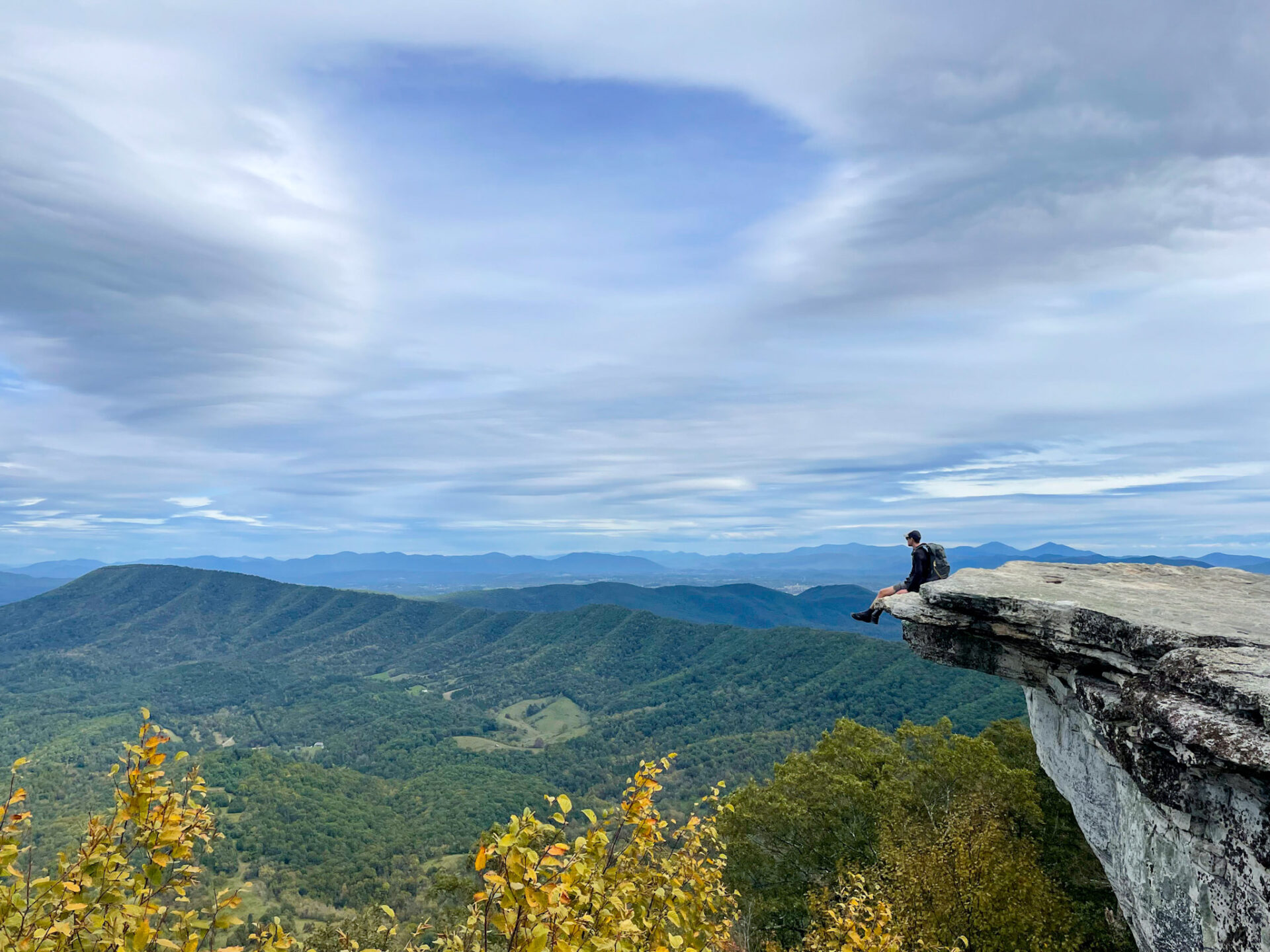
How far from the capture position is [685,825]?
33.3ft

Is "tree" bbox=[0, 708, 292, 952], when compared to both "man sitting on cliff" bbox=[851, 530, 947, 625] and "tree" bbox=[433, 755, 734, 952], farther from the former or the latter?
"man sitting on cliff" bbox=[851, 530, 947, 625]

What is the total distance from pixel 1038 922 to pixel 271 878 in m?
162

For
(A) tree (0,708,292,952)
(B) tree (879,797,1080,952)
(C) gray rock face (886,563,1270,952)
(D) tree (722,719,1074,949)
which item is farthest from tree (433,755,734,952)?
(B) tree (879,797,1080,952)

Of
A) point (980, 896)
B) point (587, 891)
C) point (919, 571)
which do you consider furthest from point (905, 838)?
point (587, 891)

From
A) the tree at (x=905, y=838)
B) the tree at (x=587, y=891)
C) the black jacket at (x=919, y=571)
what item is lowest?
the tree at (x=905, y=838)

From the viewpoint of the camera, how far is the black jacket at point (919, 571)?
19641mm

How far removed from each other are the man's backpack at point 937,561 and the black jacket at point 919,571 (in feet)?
0.24

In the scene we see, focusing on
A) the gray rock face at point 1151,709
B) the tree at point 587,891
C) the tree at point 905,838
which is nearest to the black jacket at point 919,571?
the gray rock face at point 1151,709

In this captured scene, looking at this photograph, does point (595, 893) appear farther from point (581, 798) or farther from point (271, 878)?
point (581, 798)

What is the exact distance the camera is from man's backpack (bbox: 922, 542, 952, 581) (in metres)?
19.6

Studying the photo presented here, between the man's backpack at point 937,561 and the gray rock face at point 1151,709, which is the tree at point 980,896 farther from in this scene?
the man's backpack at point 937,561

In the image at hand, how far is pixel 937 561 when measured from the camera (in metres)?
19.8

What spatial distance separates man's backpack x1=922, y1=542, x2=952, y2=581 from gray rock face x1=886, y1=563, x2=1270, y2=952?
161cm

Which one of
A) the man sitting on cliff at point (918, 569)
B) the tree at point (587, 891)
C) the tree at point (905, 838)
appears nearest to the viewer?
the tree at point (587, 891)
